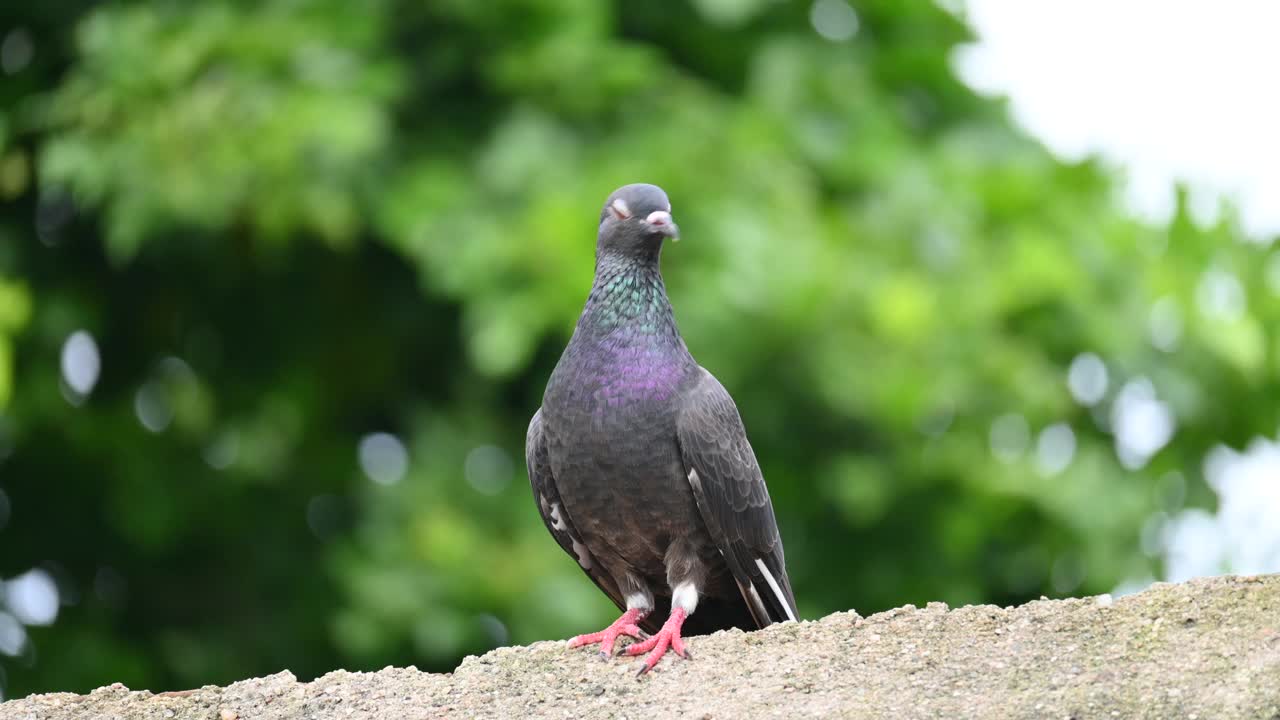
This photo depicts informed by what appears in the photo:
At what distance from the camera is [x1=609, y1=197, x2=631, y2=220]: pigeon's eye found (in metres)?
5.77

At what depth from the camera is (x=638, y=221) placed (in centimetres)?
573

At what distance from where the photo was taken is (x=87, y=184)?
8.17 metres

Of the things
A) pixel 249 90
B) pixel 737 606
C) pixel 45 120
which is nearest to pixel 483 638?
pixel 737 606

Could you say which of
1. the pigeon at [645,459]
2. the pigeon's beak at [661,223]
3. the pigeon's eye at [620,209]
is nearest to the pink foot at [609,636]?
the pigeon at [645,459]

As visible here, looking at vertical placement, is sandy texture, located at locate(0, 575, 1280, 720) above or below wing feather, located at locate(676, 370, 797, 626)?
below

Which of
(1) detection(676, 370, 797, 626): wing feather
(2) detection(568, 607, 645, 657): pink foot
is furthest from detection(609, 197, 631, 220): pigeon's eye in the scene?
(2) detection(568, 607, 645, 657): pink foot

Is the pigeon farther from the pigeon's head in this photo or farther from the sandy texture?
the sandy texture

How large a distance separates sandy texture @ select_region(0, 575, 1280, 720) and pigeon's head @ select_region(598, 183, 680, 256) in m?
1.46

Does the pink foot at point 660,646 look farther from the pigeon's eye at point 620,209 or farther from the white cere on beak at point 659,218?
the pigeon's eye at point 620,209

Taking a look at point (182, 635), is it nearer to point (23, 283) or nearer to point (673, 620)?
point (23, 283)

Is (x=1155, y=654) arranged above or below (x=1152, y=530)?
below

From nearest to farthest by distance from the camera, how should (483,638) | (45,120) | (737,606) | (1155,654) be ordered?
(1155,654), (737,606), (483,638), (45,120)

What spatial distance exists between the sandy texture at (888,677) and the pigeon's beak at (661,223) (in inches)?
56.2

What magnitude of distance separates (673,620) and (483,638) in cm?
308
